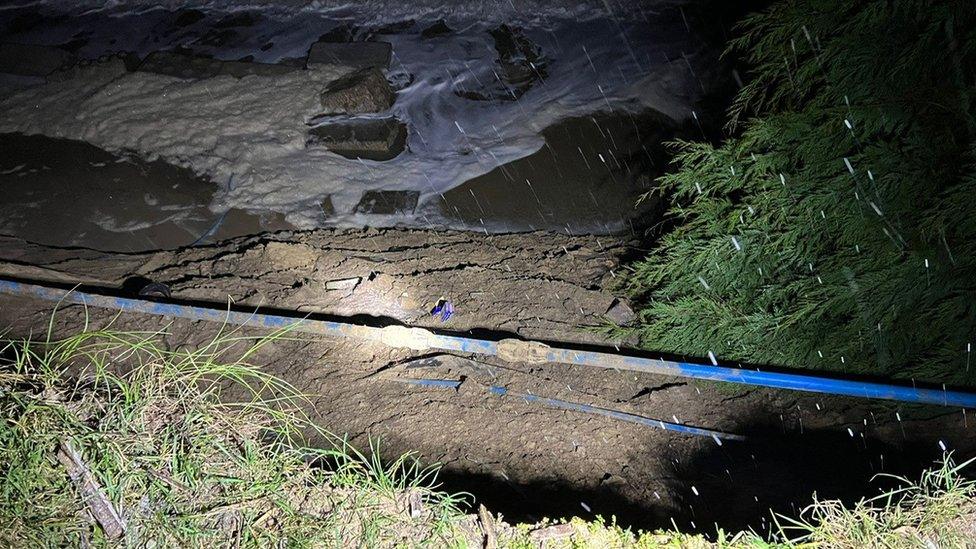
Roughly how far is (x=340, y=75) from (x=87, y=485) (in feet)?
29.4

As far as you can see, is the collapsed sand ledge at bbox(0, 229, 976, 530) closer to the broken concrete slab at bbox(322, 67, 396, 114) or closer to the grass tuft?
the grass tuft

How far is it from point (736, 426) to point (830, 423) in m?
0.65

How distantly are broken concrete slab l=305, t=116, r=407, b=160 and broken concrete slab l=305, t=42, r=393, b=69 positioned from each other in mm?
1957

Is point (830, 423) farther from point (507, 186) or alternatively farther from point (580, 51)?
point (580, 51)

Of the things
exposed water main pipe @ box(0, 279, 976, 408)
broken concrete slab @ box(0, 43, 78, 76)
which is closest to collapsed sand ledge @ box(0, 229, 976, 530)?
exposed water main pipe @ box(0, 279, 976, 408)

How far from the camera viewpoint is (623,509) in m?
3.06

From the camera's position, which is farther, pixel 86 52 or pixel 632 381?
pixel 86 52

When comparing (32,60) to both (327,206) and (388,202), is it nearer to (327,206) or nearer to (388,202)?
(327,206)

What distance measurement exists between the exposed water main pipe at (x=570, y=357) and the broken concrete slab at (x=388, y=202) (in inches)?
138

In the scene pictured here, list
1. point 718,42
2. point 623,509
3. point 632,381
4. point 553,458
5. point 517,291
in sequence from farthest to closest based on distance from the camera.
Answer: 1. point 718,42
2. point 517,291
3. point 632,381
4. point 553,458
5. point 623,509

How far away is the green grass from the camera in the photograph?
1703 millimetres

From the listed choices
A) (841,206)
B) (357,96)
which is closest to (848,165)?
(841,206)

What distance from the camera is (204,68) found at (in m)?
9.59

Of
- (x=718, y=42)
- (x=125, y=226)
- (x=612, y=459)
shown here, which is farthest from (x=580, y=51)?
(x=612, y=459)
